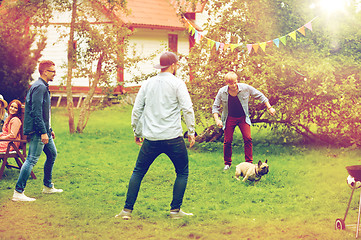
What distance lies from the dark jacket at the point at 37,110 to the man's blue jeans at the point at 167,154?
1.66 metres

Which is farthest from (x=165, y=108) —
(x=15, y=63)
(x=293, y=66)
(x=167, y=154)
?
(x=15, y=63)

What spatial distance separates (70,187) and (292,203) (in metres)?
3.58

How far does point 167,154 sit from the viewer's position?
6.29m

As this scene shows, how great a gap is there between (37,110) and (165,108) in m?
1.99

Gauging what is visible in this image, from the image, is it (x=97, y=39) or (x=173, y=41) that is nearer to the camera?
(x=97, y=39)

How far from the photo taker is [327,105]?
12.1m

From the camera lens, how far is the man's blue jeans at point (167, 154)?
6199 millimetres

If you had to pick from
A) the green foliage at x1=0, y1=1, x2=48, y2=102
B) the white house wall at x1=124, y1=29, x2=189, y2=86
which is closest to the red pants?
the green foliage at x1=0, y1=1, x2=48, y2=102

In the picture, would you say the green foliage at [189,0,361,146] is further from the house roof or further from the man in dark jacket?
the house roof

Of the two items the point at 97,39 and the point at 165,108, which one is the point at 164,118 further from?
the point at 97,39

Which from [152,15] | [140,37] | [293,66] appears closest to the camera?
[293,66]

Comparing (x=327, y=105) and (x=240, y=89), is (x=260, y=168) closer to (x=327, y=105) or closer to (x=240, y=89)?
(x=240, y=89)

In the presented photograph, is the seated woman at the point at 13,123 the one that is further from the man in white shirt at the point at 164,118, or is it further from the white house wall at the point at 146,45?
the white house wall at the point at 146,45

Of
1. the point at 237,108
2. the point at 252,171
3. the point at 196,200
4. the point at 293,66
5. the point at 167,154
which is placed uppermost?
the point at 293,66
